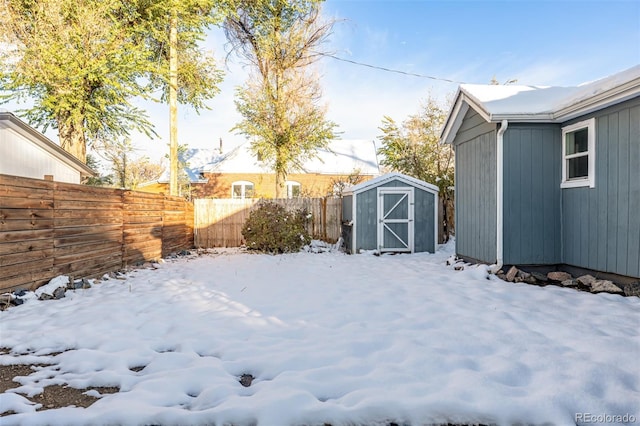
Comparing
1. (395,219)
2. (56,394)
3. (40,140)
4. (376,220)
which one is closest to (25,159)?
(40,140)

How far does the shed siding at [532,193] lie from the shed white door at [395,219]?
3454mm

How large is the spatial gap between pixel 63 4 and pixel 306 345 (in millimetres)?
11949

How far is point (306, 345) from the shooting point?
9.60ft

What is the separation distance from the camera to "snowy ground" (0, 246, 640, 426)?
1.95 metres

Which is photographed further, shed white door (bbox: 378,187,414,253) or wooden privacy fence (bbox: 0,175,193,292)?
shed white door (bbox: 378,187,414,253)

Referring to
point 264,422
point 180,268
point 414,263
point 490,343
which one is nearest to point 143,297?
point 180,268

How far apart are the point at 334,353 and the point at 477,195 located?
5515mm

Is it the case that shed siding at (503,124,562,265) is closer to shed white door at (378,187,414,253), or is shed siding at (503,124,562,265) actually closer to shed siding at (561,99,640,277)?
shed siding at (561,99,640,277)

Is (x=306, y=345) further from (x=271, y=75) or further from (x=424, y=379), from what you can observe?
(x=271, y=75)

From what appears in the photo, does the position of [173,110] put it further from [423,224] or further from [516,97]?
[516,97]

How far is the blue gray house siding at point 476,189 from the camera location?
634 centimetres

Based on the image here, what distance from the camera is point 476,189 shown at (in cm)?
698

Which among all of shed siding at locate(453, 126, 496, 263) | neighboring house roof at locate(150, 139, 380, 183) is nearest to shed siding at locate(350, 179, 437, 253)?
shed siding at locate(453, 126, 496, 263)

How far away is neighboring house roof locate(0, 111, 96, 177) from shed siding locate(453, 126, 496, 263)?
434 inches
